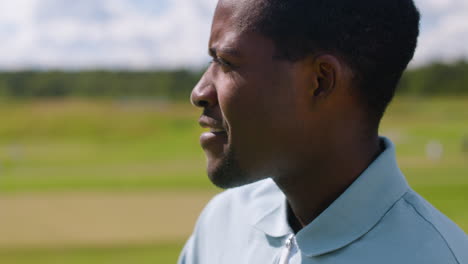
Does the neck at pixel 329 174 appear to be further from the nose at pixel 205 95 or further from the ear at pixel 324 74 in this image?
the nose at pixel 205 95

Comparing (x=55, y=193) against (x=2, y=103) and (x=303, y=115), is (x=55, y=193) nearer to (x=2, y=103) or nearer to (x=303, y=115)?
(x=303, y=115)

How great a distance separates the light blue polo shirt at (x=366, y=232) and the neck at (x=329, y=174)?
0.05 meters

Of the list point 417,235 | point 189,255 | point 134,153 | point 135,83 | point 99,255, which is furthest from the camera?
point 135,83

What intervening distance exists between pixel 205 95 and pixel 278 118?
201 millimetres

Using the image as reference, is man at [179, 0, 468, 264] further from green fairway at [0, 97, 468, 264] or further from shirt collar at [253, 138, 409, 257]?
green fairway at [0, 97, 468, 264]

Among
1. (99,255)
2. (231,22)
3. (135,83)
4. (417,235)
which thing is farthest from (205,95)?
(135,83)

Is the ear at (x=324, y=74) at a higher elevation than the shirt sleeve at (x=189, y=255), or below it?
higher

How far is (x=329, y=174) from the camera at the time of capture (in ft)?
5.79

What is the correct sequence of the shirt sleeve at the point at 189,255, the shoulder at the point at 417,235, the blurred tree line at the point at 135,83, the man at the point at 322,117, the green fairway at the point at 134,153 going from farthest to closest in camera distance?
1. the blurred tree line at the point at 135,83
2. the green fairway at the point at 134,153
3. the shirt sleeve at the point at 189,255
4. the man at the point at 322,117
5. the shoulder at the point at 417,235

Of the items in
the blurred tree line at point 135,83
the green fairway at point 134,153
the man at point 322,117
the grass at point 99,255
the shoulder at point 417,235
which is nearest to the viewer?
the shoulder at point 417,235

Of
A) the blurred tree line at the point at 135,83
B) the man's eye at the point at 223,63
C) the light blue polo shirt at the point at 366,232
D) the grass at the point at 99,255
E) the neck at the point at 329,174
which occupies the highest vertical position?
the man's eye at the point at 223,63

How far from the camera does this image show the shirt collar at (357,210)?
1.69m

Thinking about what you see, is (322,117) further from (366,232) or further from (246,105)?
(366,232)

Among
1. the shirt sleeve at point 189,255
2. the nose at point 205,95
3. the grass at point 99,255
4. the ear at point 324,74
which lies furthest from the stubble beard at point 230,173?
the grass at point 99,255
